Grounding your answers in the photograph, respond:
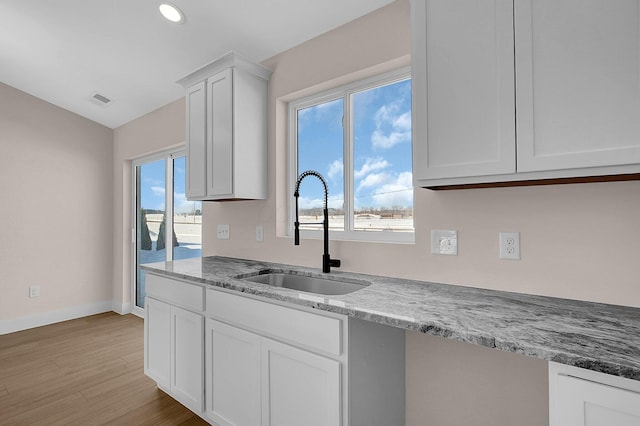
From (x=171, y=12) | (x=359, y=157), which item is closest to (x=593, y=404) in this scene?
(x=359, y=157)

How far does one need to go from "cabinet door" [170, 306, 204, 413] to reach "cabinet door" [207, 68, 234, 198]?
2.84 feet

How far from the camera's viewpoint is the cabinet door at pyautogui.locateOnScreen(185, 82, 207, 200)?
8.39ft

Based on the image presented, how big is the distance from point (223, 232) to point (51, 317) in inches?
105

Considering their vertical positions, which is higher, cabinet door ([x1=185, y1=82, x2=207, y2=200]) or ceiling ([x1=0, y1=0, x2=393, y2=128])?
ceiling ([x1=0, y1=0, x2=393, y2=128])

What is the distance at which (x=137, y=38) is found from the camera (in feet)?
8.38

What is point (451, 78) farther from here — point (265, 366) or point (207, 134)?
point (207, 134)

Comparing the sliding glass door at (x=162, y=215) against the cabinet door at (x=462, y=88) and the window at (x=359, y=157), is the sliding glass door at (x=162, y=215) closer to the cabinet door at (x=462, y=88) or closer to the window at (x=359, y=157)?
the window at (x=359, y=157)

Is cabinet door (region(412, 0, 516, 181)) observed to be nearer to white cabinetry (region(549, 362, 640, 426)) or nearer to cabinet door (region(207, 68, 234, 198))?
white cabinetry (region(549, 362, 640, 426))

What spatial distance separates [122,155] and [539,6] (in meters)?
4.43

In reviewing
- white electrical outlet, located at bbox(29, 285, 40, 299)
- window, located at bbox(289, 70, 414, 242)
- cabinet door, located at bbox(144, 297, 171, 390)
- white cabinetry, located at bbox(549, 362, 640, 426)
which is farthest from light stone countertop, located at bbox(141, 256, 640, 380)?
white electrical outlet, located at bbox(29, 285, 40, 299)

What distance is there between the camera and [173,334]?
6.99 feet

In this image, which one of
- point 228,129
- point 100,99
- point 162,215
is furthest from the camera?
point 162,215

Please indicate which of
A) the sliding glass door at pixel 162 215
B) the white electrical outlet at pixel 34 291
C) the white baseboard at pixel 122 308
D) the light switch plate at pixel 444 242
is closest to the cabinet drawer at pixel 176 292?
the sliding glass door at pixel 162 215

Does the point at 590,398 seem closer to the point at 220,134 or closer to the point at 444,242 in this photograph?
the point at 444,242
